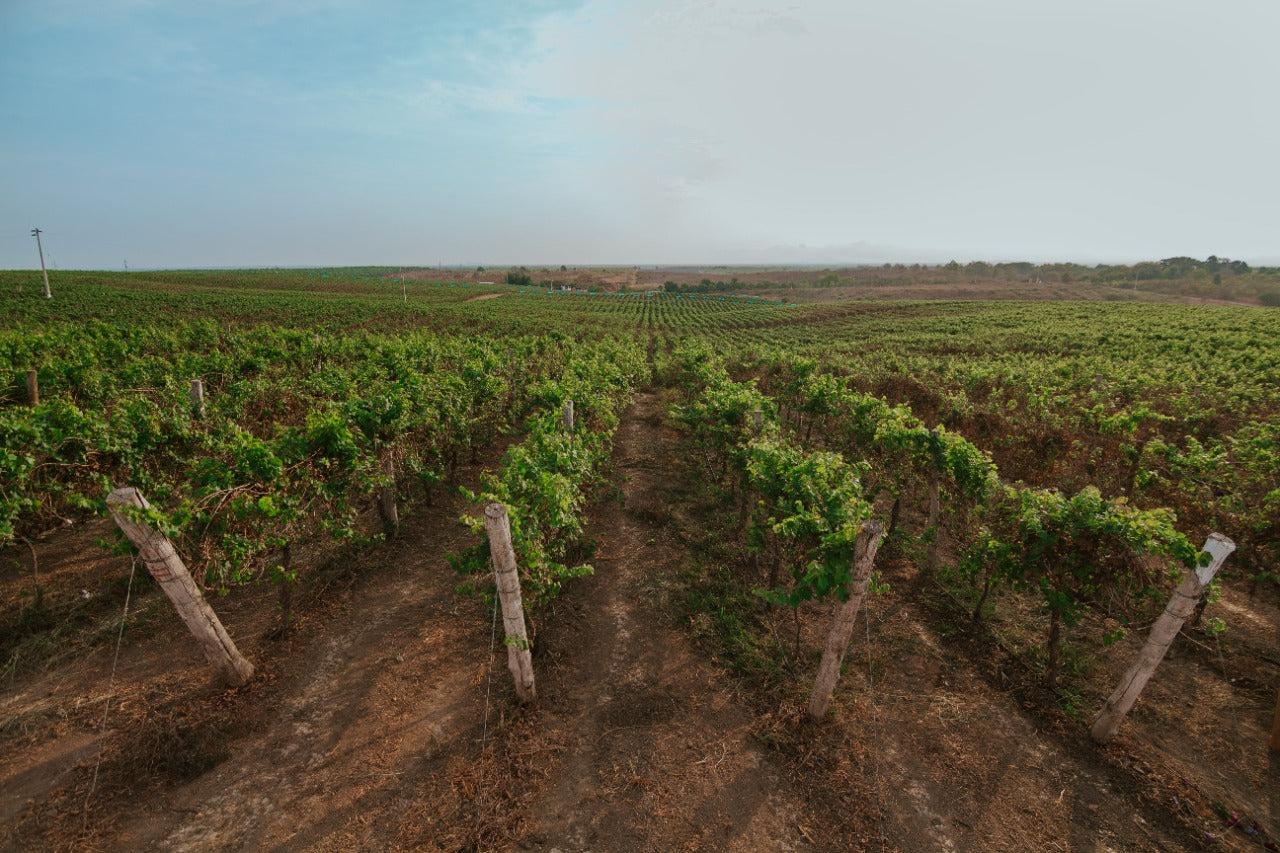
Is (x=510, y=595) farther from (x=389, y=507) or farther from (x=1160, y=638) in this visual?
(x=1160, y=638)

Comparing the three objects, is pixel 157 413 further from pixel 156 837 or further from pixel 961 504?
pixel 961 504

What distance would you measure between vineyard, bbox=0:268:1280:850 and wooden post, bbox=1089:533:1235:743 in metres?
0.04

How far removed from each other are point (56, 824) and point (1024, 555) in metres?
9.93

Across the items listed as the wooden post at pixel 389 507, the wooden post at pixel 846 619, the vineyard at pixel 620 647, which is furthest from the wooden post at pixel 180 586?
the wooden post at pixel 846 619

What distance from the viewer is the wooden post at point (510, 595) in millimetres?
4855

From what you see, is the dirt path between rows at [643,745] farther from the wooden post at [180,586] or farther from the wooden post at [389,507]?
the wooden post at [389,507]

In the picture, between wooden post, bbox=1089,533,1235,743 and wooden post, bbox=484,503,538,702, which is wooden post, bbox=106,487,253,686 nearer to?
wooden post, bbox=484,503,538,702

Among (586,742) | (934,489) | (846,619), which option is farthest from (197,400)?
(934,489)

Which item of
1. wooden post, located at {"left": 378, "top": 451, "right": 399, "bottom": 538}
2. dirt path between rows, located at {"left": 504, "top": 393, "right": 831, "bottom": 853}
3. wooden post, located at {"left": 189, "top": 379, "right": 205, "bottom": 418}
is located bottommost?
dirt path between rows, located at {"left": 504, "top": 393, "right": 831, "bottom": 853}

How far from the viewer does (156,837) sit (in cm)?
416

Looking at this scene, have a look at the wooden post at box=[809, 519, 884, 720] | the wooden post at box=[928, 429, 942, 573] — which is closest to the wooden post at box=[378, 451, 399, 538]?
the wooden post at box=[809, 519, 884, 720]

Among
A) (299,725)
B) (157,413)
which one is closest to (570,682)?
(299,725)

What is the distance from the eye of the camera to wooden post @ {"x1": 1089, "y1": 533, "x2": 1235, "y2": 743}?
4520 mm

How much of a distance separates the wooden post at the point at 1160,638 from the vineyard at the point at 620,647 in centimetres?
4
